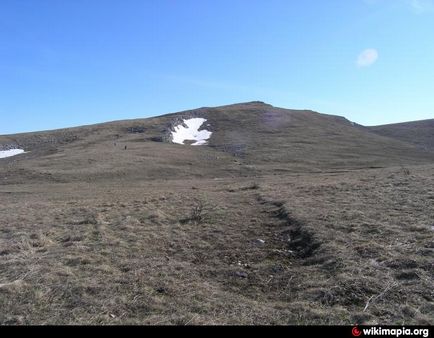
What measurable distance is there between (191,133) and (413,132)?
52.9 m

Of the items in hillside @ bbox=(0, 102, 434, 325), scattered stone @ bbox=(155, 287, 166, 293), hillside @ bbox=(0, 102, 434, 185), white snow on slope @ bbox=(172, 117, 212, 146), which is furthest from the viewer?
white snow on slope @ bbox=(172, 117, 212, 146)

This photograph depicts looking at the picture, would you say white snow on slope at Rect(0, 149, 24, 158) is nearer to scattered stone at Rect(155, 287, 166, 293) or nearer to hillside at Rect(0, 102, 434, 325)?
hillside at Rect(0, 102, 434, 325)

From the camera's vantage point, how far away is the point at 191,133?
8588cm

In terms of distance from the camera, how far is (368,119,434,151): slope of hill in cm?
8325

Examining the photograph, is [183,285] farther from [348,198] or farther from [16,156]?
[16,156]

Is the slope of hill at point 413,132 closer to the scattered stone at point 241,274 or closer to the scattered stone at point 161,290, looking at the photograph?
the scattered stone at point 241,274

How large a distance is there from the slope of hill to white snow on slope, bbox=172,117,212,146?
4184 cm

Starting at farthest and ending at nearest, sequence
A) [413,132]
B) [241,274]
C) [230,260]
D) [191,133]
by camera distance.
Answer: [413,132]
[191,133]
[230,260]
[241,274]

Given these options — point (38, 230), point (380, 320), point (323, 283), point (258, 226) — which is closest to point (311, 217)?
point (258, 226)

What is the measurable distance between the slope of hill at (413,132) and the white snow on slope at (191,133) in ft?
137

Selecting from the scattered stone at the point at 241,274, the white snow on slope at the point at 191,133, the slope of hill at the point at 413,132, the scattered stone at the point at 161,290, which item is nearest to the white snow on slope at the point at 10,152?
the white snow on slope at the point at 191,133

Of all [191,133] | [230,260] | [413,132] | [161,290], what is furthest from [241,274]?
[413,132]
